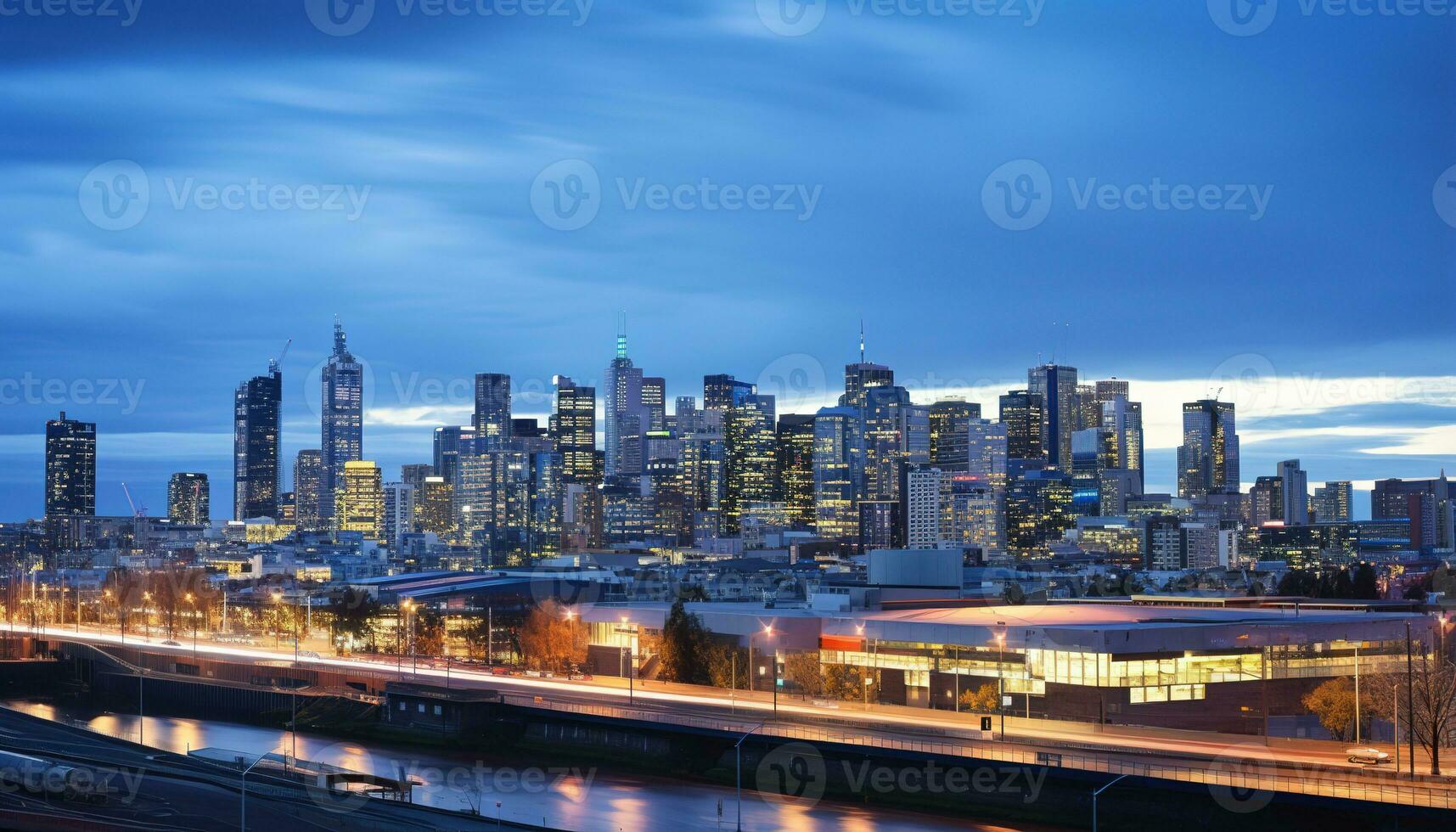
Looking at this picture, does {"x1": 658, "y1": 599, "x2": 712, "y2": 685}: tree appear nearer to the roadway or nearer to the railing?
the roadway

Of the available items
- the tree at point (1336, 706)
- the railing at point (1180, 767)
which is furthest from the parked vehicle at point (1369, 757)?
the tree at point (1336, 706)

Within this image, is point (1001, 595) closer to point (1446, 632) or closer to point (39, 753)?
point (1446, 632)

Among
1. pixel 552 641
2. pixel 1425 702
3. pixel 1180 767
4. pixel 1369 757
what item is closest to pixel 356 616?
pixel 552 641

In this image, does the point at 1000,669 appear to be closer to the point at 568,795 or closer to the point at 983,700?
the point at 983,700

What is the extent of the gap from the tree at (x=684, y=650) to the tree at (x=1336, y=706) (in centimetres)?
3080

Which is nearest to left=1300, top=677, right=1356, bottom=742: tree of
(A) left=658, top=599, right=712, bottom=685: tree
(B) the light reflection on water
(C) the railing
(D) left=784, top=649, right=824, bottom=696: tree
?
(C) the railing

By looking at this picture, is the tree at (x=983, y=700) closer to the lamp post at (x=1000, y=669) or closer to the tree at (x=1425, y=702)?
the lamp post at (x=1000, y=669)

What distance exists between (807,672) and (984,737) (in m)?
22.0

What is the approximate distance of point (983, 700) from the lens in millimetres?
75000

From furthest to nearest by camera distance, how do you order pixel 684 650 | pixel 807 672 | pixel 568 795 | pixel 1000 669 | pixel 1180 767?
1. pixel 684 650
2. pixel 807 672
3. pixel 1000 669
4. pixel 568 795
5. pixel 1180 767

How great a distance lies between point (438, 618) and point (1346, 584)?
236 ft

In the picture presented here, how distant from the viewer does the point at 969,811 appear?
56.0m

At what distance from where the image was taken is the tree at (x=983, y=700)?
74750 millimetres

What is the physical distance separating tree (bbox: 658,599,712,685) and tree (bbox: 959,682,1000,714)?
55.1 feet
